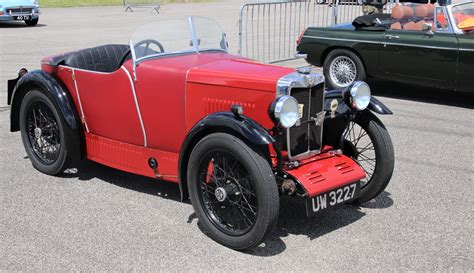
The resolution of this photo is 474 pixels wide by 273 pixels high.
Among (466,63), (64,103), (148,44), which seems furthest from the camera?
(466,63)

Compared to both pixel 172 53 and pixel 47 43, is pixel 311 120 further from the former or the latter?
pixel 47 43

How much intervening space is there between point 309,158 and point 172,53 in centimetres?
149

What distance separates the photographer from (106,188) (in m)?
4.93

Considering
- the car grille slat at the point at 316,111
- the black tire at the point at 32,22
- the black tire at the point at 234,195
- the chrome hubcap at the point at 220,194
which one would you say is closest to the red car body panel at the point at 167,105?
the car grille slat at the point at 316,111

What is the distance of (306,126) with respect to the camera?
407cm

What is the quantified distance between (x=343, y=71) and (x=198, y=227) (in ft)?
17.7

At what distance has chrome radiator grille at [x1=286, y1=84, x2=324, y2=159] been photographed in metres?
3.96

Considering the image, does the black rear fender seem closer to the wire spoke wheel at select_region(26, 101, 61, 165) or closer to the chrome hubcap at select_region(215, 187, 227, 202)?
the wire spoke wheel at select_region(26, 101, 61, 165)

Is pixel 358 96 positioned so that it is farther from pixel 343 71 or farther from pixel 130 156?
pixel 343 71

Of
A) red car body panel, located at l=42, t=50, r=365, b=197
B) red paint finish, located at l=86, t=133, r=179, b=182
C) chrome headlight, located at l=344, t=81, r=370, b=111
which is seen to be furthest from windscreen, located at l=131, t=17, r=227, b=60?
chrome headlight, located at l=344, t=81, r=370, b=111

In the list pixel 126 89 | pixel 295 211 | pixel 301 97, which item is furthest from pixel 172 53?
pixel 295 211

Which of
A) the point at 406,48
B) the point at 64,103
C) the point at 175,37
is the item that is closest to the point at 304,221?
the point at 175,37

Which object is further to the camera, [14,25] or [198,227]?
[14,25]

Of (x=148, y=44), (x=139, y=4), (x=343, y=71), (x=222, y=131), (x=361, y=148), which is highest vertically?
(x=148, y=44)
